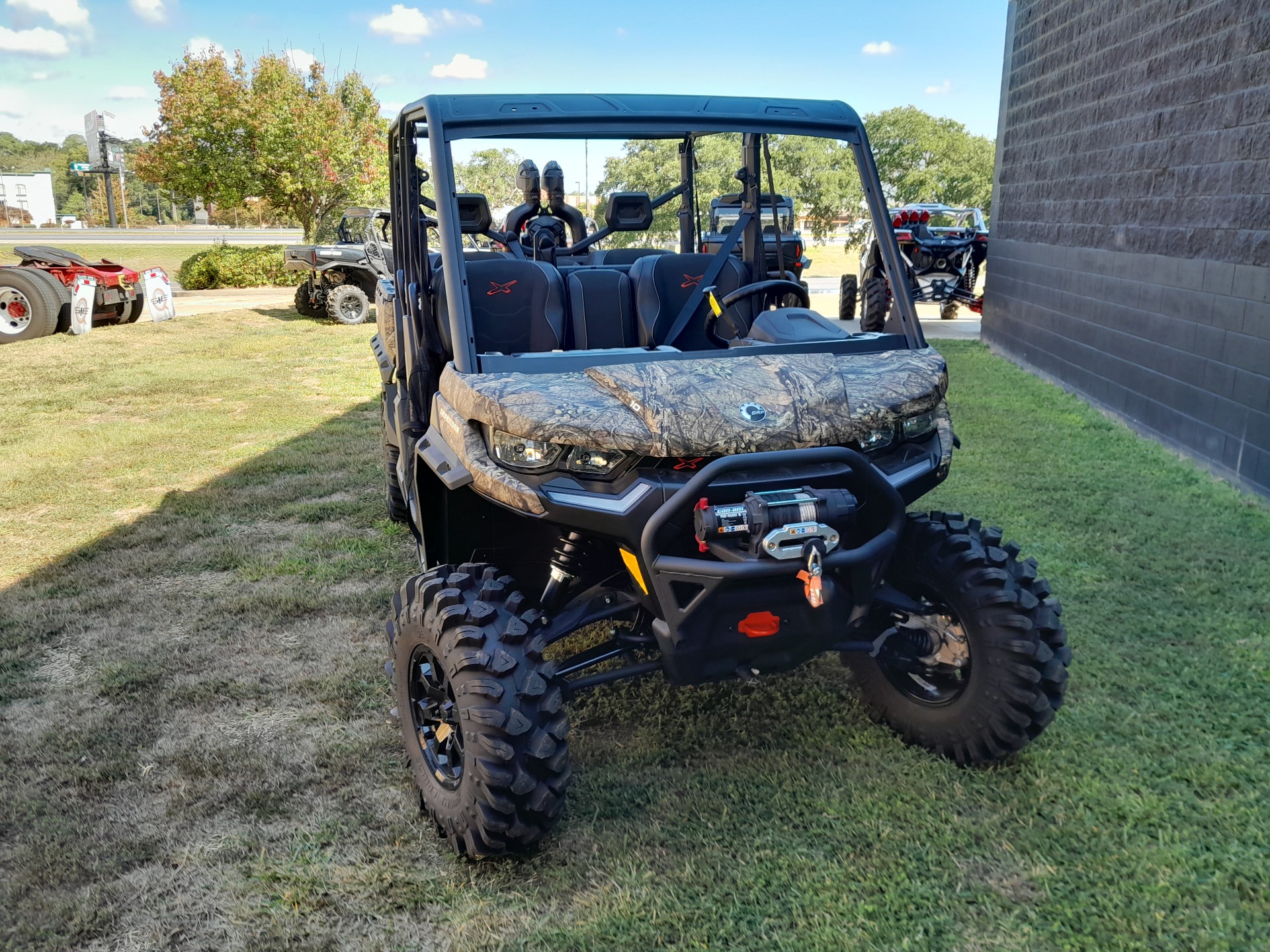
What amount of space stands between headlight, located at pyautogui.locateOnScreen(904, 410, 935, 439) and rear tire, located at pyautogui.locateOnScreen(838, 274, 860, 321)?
12.3 m

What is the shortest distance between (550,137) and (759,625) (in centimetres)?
171

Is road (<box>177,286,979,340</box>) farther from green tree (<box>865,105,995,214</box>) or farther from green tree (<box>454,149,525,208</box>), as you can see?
green tree (<box>865,105,995,214</box>)

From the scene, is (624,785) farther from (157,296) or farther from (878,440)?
(157,296)

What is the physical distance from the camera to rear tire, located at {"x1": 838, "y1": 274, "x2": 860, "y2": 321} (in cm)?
1509

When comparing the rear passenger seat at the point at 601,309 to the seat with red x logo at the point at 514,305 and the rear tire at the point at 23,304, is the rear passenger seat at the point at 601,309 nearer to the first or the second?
the seat with red x logo at the point at 514,305

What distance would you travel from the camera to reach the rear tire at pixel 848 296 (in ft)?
49.5

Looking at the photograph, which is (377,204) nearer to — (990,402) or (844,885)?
(990,402)

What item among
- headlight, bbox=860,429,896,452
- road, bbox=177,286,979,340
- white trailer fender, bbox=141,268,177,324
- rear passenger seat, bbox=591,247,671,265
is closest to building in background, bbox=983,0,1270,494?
road, bbox=177,286,979,340

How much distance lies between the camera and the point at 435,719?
121 inches

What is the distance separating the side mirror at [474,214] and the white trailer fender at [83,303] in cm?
1253

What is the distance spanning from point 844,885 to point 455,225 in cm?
222

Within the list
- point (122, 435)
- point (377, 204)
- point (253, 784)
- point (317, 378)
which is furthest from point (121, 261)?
point (253, 784)

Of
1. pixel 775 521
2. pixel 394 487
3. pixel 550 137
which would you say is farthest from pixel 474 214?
pixel 394 487

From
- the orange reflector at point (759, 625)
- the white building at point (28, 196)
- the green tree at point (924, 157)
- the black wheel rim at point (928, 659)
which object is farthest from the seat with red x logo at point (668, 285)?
the white building at point (28, 196)
